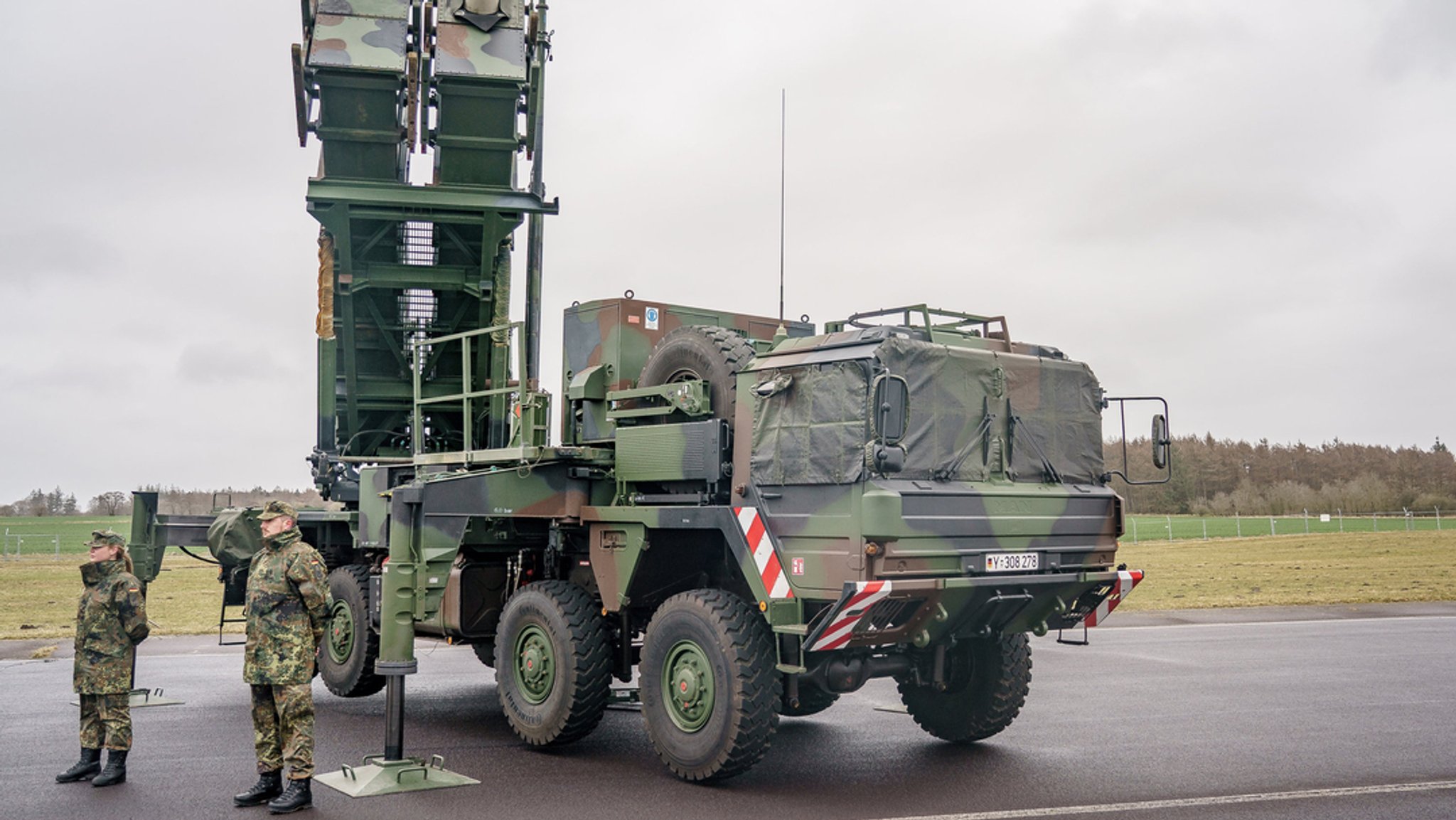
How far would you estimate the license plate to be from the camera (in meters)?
7.46

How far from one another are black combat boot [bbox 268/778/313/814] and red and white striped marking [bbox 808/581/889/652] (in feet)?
9.90

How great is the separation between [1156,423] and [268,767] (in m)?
6.32

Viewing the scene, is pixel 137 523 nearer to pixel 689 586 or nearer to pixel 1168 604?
pixel 689 586

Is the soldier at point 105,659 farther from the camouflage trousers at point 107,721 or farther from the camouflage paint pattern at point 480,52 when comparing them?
the camouflage paint pattern at point 480,52

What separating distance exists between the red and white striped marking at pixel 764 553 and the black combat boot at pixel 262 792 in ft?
10.0

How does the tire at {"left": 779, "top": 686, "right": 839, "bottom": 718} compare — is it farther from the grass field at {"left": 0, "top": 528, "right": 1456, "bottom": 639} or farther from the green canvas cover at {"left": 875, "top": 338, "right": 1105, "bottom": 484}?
the grass field at {"left": 0, "top": 528, "right": 1456, "bottom": 639}

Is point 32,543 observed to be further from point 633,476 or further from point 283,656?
point 283,656

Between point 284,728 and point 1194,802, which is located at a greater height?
point 284,728

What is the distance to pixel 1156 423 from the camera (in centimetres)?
862

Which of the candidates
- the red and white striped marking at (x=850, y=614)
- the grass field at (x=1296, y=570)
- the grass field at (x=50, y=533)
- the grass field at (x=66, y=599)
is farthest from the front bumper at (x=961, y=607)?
the grass field at (x=50, y=533)

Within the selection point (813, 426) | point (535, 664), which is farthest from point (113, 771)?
point (813, 426)

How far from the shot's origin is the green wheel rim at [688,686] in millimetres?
7531

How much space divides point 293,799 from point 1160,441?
621 cm

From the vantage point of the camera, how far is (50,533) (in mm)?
55531
